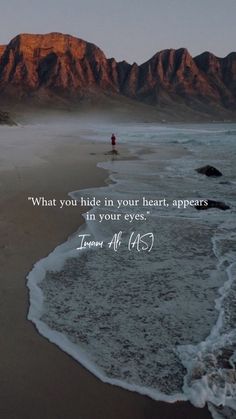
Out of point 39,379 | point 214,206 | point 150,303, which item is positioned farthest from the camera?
point 214,206

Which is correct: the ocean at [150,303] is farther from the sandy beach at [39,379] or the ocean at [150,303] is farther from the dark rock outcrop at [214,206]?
the dark rock outcrop at [214,206]

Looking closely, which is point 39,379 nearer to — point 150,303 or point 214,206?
point 150,303

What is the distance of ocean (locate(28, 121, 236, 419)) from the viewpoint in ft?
→ 10.8

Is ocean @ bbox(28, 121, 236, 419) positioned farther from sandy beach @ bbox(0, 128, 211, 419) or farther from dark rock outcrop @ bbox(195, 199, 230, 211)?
dark rock outcrop @ bbox(195, 199, 230, 211)

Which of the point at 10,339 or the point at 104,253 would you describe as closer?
the point at 10,339

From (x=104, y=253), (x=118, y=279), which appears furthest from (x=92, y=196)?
(x=118, y=279)

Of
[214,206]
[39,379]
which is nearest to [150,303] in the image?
[39,379]

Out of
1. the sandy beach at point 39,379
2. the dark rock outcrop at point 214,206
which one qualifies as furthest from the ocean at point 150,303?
the dark rock outcrop at point 214,206

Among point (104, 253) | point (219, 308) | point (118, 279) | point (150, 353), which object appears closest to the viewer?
point (150, 353)

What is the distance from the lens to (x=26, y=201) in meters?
9.23

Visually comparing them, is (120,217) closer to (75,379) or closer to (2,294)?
(2,294)

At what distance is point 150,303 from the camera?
179 inches

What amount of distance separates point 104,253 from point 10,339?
2.69 metres

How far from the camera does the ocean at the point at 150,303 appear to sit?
3307 millimetres
